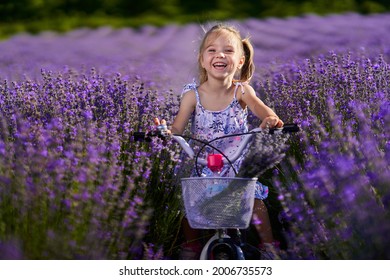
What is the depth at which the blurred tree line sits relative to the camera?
1927cm

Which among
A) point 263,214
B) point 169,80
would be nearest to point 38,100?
point 263,214

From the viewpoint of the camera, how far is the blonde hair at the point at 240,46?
3756 mm

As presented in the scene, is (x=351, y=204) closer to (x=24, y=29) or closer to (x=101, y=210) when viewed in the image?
(x=101, y=210)

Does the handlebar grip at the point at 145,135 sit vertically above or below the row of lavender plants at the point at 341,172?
above

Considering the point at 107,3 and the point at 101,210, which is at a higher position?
the point at 101,210

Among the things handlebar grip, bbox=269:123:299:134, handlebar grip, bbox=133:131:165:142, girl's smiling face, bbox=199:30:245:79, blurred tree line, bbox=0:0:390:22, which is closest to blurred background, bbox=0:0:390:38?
blurred tree line, bbox=0:0:390:22

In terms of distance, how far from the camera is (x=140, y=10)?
21.0m

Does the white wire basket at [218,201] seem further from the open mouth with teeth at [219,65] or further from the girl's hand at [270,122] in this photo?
the open mouth with teeth at [219,65]

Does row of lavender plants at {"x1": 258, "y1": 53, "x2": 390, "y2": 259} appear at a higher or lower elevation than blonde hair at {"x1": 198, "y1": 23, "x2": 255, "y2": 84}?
lower

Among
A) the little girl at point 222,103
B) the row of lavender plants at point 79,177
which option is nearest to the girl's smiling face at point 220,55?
the little girl at point 222,103

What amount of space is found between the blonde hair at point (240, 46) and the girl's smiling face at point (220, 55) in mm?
39

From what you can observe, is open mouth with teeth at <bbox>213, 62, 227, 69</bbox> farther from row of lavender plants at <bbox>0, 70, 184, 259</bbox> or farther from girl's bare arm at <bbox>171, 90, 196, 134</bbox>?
row of lavender plants at <bbox>0, 70, 184, 259</bbox>
